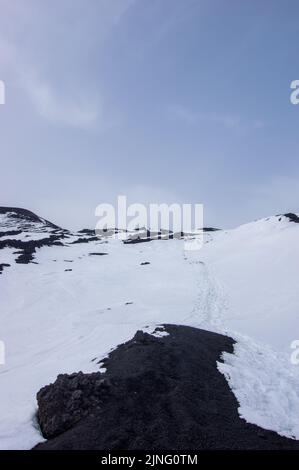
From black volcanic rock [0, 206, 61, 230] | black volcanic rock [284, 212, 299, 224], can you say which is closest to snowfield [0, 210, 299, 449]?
black volcanic rock [284, 212, 299, 224]

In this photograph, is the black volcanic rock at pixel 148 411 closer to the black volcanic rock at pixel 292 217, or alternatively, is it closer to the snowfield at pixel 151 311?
the snowfield at pixel 151 311

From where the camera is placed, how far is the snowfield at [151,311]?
12.1 meters

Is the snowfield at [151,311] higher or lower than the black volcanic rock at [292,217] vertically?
lower

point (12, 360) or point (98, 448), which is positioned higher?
point (98, 448)

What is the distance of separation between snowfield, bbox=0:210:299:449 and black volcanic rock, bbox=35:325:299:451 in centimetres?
60

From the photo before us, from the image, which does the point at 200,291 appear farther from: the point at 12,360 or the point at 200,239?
the point at 200,239

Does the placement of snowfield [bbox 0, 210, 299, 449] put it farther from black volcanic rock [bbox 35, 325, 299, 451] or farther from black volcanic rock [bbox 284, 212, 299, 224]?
black volcanic rock [bbox 284, 212, 299, 224]

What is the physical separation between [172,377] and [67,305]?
762 inches

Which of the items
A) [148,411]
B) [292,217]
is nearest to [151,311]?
[148,411]

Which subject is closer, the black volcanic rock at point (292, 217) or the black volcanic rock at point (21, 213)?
the black volcanic rock at point (292, 217)

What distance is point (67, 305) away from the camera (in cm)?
2956

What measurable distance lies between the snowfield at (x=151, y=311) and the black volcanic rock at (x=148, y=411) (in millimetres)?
605

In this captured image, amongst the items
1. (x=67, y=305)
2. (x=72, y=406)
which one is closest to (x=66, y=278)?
(x=67, y=305)

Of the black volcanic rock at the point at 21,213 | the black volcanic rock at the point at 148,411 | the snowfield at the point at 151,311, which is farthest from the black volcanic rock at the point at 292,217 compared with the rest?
the black volcanic rock at the point at 21,213
